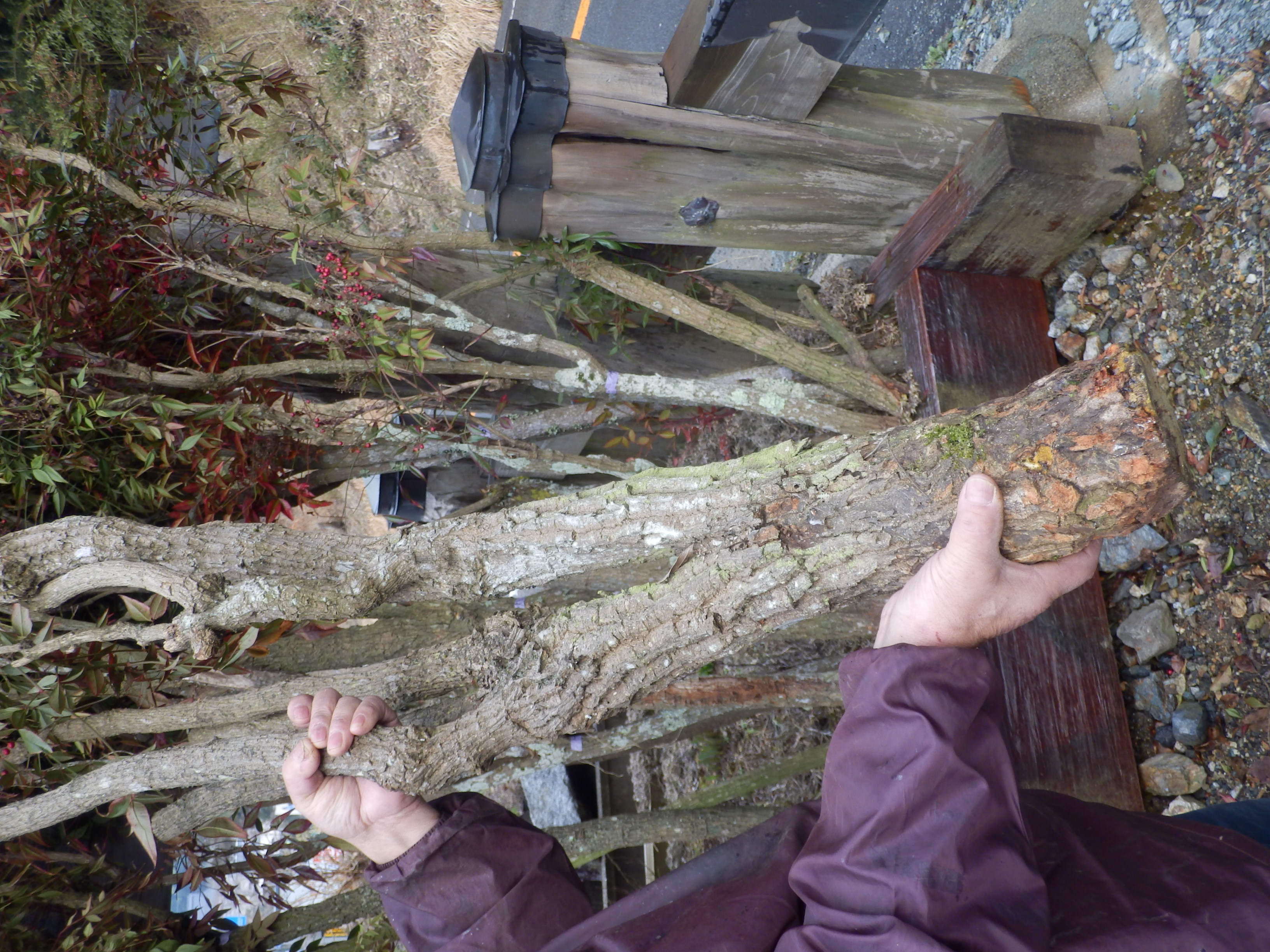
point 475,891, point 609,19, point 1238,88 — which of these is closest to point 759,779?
point 475,891

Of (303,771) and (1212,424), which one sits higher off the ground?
(1212,424)

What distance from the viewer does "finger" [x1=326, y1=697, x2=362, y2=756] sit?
63.4 inches

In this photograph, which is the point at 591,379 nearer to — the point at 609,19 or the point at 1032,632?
the point at 1032,632

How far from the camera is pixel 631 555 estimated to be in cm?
172

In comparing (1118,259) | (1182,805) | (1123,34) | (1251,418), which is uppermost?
(1123,34)

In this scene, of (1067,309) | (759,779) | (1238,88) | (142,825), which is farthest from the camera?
(759,779)

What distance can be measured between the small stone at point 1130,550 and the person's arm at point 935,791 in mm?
1077

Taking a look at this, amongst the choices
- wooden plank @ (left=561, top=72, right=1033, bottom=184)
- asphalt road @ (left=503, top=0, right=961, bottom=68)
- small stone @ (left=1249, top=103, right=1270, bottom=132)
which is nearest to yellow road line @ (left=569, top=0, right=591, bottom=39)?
asphalt road @ (left=503, top=0, right=961, bottom=68)

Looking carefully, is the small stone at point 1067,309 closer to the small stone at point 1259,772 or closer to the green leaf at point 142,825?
the small stone at point 1259,772

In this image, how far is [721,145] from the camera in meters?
2.30

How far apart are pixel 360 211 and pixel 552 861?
5.76 meters

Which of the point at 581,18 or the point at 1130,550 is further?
the point at 581,18

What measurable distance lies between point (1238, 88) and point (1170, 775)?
72.9 inches

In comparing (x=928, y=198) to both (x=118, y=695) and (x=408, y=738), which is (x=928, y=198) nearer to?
(x=408, y=738)
